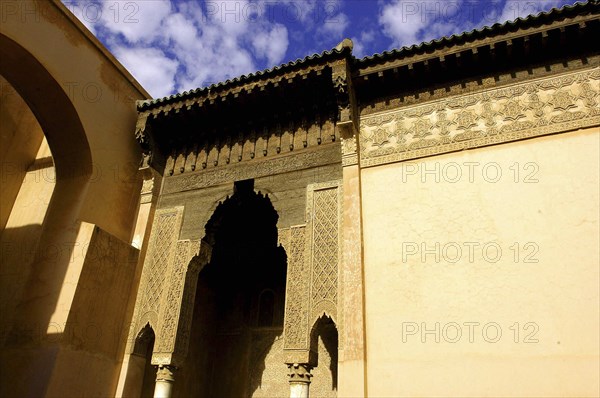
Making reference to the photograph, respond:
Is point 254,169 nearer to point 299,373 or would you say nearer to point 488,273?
point 299,373

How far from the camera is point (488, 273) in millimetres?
4953

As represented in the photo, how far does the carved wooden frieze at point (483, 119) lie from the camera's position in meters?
5.49

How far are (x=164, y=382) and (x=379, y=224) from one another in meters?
3.39

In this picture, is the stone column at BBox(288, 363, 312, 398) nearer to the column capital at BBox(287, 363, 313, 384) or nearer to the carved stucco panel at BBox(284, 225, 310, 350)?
the column capital at BBox(287, 363, 313, 384)

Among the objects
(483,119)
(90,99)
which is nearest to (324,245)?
(483,119)

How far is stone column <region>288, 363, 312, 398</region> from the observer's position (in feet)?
17.2

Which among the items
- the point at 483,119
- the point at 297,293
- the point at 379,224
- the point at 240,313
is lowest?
the point at 297,293

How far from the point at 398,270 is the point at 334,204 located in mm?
1233

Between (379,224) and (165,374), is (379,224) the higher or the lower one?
the higher one

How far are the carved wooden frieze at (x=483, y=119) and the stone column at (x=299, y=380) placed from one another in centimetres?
262

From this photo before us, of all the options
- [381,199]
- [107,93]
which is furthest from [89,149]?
[381,199]

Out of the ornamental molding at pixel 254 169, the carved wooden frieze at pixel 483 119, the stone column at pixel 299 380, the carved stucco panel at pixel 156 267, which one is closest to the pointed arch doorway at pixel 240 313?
the ornamental molding at pixel 254 169

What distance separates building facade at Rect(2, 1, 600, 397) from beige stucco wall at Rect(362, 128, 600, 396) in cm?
2

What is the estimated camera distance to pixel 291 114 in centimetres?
700
